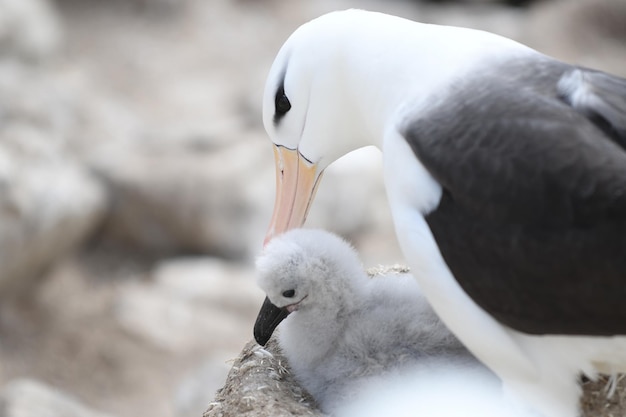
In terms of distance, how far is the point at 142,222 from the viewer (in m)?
6.77

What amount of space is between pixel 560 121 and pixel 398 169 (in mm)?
388

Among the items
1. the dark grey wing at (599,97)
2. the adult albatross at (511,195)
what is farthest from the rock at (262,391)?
the dark grey wing at (599,97)

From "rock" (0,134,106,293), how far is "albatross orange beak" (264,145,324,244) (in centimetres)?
287

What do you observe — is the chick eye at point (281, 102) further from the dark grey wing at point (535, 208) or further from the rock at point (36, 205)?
the rock at point (36, 205)

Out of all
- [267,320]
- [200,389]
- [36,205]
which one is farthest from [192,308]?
[267,320]

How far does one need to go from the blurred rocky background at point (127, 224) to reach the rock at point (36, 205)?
0.01 metres

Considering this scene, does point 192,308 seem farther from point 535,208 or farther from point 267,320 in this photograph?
point 535,208

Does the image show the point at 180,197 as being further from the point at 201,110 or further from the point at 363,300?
the point at 363,300

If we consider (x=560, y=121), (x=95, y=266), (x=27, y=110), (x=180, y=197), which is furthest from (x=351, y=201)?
(x=560, y=121)

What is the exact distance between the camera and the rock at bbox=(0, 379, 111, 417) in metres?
3.92

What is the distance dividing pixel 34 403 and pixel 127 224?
9.43 feet

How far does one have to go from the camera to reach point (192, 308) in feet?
20.4

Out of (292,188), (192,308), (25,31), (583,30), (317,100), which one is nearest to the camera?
(317,100)

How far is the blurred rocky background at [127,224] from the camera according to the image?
5.62 meters
